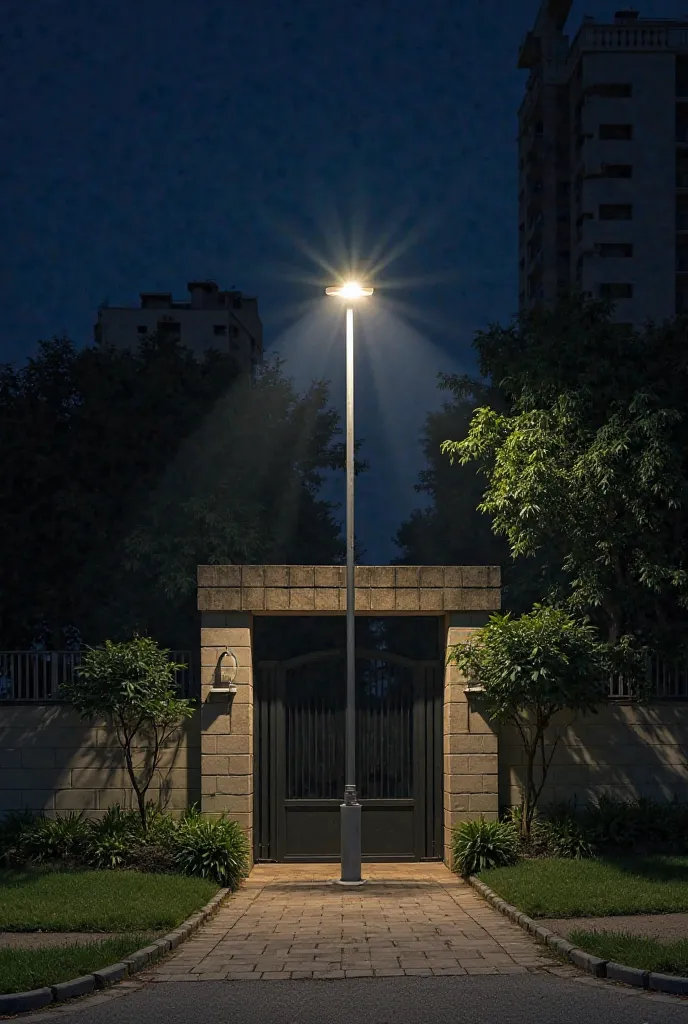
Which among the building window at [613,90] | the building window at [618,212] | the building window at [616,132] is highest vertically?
the building window at [613,90]

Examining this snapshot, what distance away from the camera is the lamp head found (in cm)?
1873

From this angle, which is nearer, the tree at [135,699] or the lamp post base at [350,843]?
the lamp post base at [350,843]

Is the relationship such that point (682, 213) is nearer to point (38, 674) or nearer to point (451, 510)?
point (451, 510)

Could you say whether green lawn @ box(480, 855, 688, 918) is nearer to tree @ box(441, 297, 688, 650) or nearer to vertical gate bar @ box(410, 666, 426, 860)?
vertical gate bar @ box(410, 666, 426, 860)

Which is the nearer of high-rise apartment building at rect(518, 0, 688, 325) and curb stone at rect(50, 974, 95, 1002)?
curb stone at rect(50, 974, 95, 1002)

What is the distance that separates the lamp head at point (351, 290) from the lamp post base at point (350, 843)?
268 inches

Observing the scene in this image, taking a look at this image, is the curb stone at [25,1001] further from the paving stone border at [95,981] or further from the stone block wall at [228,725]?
the stone block wall at [228,725]

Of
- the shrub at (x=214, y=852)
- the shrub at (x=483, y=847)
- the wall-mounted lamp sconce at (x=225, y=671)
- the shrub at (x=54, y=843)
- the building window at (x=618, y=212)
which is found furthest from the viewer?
the building window at (x=618, y=212)

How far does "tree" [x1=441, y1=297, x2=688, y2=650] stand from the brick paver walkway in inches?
254

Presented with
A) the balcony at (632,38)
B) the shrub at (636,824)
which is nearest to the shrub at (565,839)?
the shrub at (636,824)

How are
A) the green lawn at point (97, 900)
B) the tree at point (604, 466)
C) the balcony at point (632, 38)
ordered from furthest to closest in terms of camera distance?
the balcony at point (632, 38), the tree at point (604, 466), the green lawn at point (97, 900)

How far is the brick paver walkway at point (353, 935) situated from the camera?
12.1m

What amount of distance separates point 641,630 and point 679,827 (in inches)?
177

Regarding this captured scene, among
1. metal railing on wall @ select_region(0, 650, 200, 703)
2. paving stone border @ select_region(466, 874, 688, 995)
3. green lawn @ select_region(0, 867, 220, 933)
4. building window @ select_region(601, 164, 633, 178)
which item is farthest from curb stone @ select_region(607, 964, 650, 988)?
building window @ select_region(601, 164, 633, 178)
